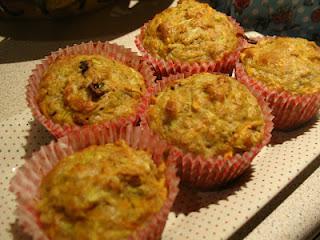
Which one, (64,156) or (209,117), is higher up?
(209,117)

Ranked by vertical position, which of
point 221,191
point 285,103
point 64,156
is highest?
point 285,103

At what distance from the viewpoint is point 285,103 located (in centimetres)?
202

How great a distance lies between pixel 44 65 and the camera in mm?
2047

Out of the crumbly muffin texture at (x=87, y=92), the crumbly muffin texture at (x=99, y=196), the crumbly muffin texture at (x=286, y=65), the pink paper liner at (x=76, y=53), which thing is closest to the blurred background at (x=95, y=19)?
the pink paper liner at (x=76, y=53)

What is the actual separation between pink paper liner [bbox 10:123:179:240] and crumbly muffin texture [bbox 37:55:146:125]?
10 centimetres

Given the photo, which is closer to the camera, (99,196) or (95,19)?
(99,196)

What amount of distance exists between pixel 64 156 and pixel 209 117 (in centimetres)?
61

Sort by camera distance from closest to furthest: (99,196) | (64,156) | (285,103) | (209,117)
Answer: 1. (99,196)
2. (64,156)
3. (209,117)
4. (285,103)

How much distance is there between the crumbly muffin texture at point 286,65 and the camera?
2.02 m

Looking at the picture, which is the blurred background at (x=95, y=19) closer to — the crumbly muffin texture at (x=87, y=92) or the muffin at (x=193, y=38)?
the muffin at (x=193, y=38)

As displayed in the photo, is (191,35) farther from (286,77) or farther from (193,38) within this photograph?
(286,77)

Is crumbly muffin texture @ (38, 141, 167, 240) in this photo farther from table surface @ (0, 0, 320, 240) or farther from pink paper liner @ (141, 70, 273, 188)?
table surface @ (0, 0, 320, 240)

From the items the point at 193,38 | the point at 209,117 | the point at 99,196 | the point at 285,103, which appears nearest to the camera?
the point at 99,196

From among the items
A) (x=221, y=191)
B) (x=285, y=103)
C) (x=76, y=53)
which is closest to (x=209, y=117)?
(x=221, y=191)
